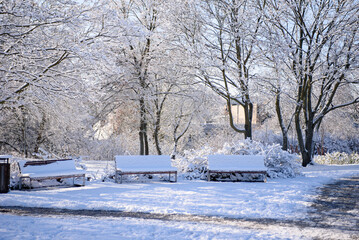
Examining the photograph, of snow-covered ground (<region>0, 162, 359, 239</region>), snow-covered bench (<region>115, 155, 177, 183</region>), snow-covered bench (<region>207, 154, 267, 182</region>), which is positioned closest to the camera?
snow-covered ground (<region>0, 162, 359, 239</region>)

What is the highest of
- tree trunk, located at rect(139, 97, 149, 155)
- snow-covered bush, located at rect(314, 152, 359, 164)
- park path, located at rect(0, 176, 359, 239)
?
tree trunk, located at rect(139, 97, 149, 155)

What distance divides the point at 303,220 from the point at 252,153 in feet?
19.3

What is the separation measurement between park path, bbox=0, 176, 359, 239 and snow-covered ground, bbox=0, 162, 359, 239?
12 cm

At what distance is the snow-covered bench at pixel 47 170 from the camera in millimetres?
8508

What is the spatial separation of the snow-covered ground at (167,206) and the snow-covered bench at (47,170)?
0.56 m

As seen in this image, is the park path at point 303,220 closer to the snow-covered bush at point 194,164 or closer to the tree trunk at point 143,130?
the snow-covered bush at point 194,164

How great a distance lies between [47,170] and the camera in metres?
9.13

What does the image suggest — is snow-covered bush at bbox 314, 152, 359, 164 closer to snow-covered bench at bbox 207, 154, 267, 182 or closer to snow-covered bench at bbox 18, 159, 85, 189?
snow-covered bench at bbox 207, 154, 267, 182

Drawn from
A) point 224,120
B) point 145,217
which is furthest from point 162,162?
point 224,120

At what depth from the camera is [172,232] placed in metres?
4.77

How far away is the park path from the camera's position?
4977 millimetres

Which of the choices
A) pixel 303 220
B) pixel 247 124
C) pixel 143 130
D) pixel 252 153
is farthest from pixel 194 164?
pixel 143 130

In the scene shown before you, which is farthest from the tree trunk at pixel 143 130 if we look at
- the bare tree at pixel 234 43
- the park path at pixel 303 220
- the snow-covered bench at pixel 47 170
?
the park path at pixel 303 220

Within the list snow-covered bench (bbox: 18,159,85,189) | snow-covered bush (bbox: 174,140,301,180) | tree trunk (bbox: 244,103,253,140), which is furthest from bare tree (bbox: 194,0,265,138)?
snow-covered bench (bbox: 18,159,85,189)
